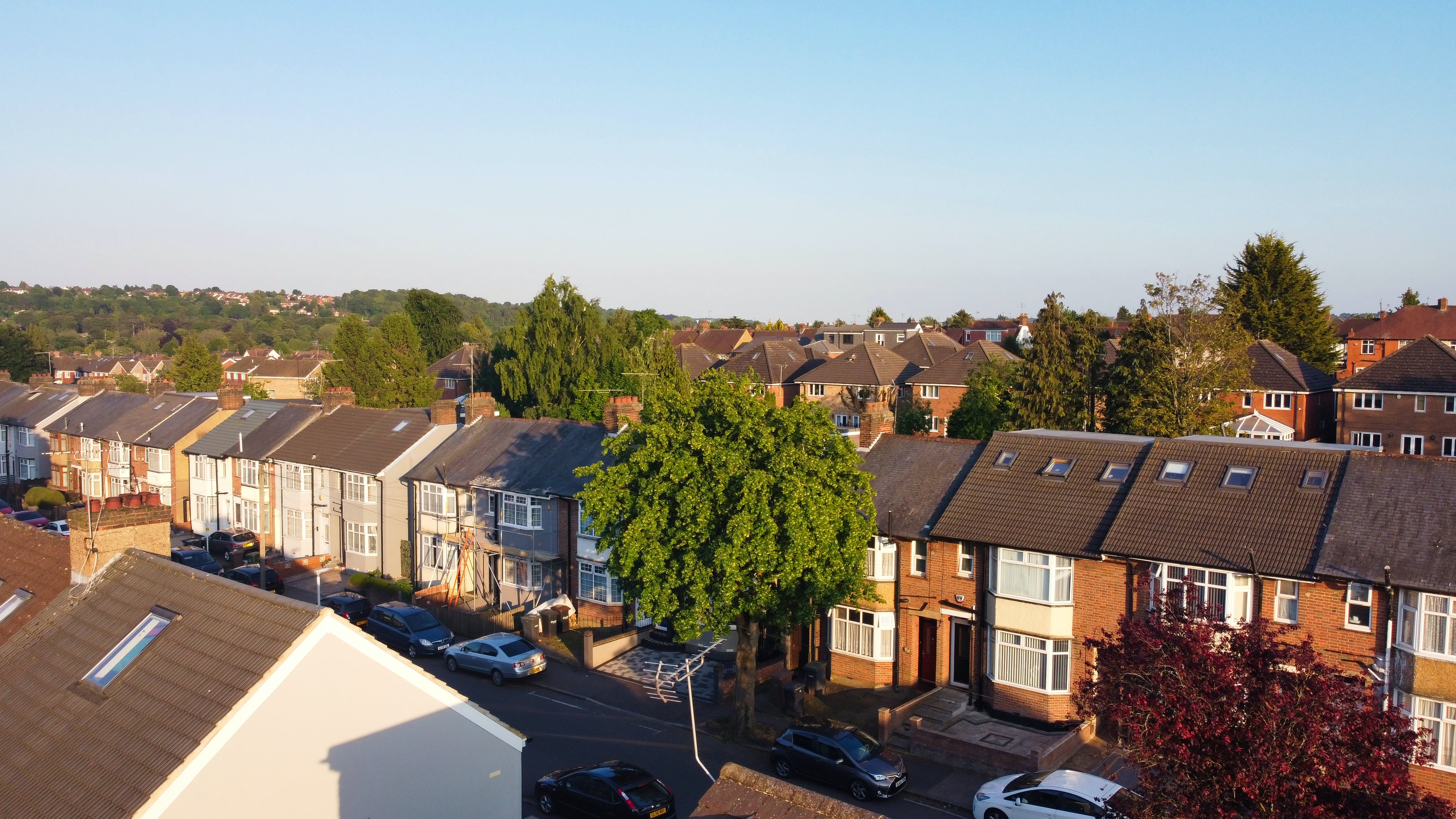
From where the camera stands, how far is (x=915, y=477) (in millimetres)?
27984

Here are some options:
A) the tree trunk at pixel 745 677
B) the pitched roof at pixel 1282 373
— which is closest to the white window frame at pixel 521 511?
the tree trunk at pixel 745 677

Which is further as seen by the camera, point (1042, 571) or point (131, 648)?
point (1042, 571)

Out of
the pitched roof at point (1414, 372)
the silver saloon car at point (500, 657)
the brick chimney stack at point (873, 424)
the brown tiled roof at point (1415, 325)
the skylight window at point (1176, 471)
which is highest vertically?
the brown tiled roof at point (1415, 325)

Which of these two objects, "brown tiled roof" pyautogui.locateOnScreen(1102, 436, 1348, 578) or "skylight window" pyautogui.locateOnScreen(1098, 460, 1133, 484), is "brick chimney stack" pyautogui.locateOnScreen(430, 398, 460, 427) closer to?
"skylight window" pyautogui.locateOnScreen(1098, 460, 1133, 484)

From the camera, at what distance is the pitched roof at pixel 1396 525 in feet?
63.9

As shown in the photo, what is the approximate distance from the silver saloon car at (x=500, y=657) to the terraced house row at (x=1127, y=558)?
838cm

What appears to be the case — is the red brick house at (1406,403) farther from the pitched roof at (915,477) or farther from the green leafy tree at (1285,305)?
the pitched roof at (915,477)

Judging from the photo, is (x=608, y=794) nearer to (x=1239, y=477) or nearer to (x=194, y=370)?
(x=1239, y=477)

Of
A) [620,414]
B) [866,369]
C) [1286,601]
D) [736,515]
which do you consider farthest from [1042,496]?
[866,369]

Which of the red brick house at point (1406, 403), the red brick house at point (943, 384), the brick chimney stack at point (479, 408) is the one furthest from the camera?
the red brick house at point (943, 384)

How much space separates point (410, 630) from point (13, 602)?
1385 cm

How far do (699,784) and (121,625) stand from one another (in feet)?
38.0

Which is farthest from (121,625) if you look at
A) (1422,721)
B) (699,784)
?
(1422,721)

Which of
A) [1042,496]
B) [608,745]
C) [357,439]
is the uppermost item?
[1042,496]
